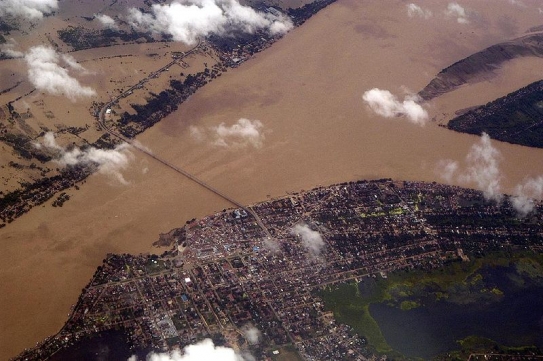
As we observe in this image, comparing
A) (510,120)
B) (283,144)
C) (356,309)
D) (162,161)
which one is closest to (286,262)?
(356,309)

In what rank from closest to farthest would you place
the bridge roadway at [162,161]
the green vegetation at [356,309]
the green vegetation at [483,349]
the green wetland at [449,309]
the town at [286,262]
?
the town at [286,262] < the green vegetation at [356,309] < the green vegetation at [483,349] < the green wetland at [449,309] < the bridge roadway at [162,161]

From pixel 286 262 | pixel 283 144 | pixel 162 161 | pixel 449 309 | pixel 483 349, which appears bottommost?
pixel 483 349

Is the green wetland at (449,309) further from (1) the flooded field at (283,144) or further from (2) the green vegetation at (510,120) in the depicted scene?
(2) the green vegetation at (510,120)

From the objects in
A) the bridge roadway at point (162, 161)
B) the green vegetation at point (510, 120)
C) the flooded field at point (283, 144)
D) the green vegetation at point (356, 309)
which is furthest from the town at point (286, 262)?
the green vegetation at point (510, 120)

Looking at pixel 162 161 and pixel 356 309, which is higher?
pixel 162 161

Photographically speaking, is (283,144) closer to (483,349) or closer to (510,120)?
(483,349)

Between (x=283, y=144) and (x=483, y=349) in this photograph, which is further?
(x=283, y=144)
